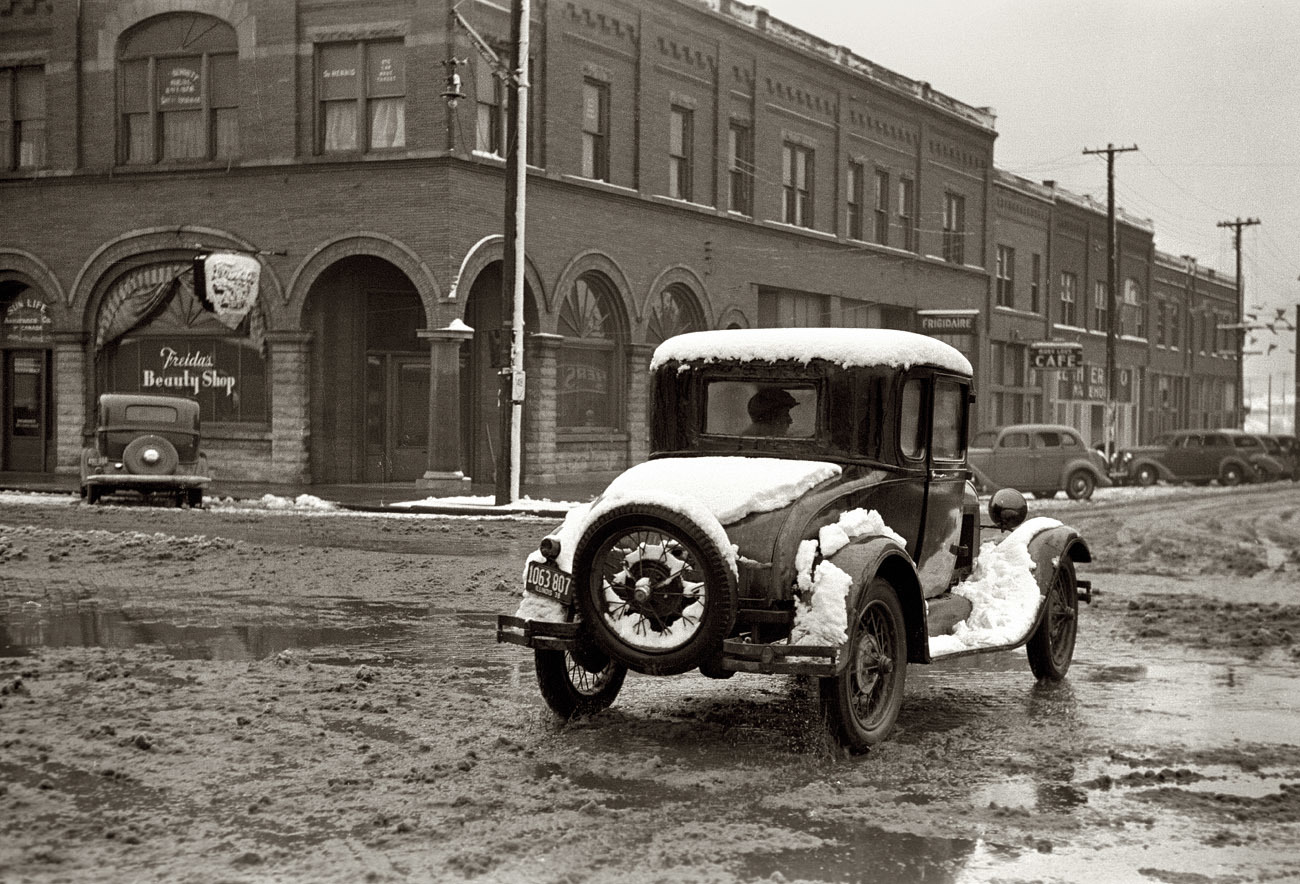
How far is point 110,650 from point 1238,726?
6.62 m

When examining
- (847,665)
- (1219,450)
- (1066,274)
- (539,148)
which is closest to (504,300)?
(539,148)

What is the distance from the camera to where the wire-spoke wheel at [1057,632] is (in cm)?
862

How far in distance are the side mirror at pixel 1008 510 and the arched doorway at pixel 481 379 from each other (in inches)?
796

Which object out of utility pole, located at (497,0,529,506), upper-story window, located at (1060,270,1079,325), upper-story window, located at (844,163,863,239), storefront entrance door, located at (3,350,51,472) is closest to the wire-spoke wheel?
utility pole, located at (497,0,529,506)

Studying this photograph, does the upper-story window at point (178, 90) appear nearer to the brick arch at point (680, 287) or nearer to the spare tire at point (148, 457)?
the spare tire at point (148, 457)

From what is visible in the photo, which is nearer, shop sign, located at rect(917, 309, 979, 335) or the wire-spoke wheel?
the wire-spoke wheel

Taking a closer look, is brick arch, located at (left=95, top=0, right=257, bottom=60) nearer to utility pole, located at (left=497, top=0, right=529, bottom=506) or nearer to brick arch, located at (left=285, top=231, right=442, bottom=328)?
brick arch, located at (left=285, top=231, right=442, bottom=328)

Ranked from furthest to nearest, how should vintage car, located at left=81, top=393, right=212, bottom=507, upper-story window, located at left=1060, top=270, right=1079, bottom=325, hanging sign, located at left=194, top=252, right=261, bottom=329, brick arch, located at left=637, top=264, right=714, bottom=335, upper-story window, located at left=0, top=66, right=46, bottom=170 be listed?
upper-story window, located at left=1060, top=270, right=1079, bottom=325, brick arch, located at left=637, top=264, right=714, bottom=335, upper-story window, located at left=0, top=66, right=46, bottom=170, hanging sign, located at left=194, top=252, right=261, bottom=329, vintage car, located at left=81, top=393, right=212, bottom=507

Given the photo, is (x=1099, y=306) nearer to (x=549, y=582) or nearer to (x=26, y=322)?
(x=26, y=322)

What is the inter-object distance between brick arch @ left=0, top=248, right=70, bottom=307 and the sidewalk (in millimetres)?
3647

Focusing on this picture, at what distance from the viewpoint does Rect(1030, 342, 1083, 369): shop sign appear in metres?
45.5

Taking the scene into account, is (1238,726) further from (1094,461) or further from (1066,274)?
(1066,274)

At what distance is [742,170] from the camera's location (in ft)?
116

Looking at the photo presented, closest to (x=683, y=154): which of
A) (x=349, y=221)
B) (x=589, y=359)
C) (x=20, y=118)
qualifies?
(x=589, y=359)
